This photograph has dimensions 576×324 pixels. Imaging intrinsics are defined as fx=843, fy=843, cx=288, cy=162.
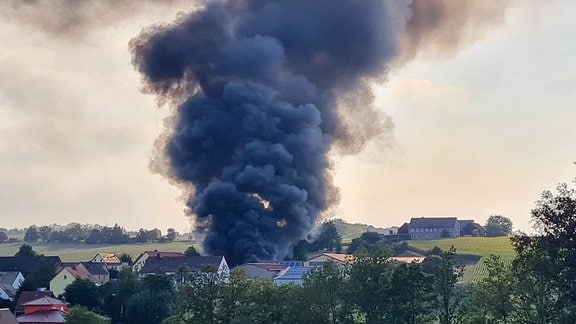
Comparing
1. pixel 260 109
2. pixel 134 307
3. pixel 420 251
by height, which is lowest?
pixel 134 307

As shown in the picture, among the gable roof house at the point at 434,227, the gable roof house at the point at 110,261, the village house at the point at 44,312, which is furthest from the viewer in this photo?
the gable roof house at the point at 434,227

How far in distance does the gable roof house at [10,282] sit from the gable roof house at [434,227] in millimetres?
70396

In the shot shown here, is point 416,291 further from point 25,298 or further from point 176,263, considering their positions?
point 176,263

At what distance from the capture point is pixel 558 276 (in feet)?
107

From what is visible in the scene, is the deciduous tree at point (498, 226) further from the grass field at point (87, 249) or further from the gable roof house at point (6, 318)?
the gable roof house at point (6, 318)

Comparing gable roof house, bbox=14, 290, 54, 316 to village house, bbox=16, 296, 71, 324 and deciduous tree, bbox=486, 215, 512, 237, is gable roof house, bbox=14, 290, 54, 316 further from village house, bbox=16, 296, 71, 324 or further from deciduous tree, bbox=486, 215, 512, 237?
deciduous tree, bbox=486, 215, 512, 237

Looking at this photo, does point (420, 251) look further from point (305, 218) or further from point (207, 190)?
point (207, 190)

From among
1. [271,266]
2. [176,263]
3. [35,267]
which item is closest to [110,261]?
[35,267]

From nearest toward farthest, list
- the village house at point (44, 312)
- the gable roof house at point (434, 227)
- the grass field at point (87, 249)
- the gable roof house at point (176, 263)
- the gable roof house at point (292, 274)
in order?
the village house at point (44, 312)
the gable roof house at point (292, 274)
the gable roof house at point (176, 263)
the grass field at point (87, 249)
the gable roof house at point (434, 227)

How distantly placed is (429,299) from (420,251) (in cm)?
6620

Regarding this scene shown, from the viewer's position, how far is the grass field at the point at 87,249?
13349 centimetres

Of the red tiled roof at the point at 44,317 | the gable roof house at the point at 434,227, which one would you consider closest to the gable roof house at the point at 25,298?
the red tiled roof at the point at 44,317

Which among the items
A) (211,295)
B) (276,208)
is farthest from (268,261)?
(211,295)

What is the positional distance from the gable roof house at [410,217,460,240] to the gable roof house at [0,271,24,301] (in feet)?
231
